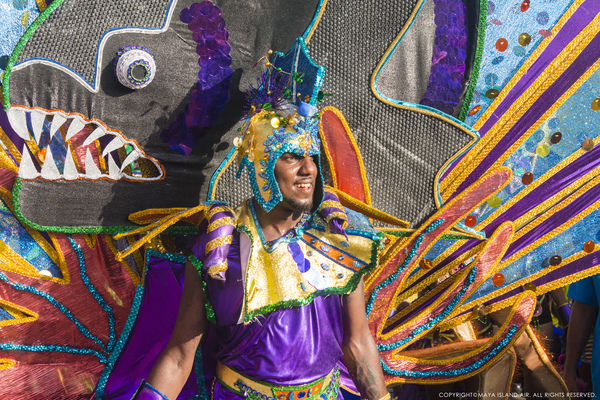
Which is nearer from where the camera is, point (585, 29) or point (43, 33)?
point (43, 33)

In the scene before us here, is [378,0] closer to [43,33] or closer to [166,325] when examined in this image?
[43,33]

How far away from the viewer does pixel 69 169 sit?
6.01 feet

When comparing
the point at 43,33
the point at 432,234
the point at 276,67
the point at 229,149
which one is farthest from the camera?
the point at 432,234

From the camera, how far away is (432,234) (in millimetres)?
2213

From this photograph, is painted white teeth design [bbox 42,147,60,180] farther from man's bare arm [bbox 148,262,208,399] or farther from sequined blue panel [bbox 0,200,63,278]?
man's bare arm [bbox 148,262,208,399]

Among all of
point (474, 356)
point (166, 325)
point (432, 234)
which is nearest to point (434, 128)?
point (432, 234)

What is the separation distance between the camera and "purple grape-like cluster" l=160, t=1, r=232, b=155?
6.28ft

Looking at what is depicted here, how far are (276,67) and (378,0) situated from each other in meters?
0.56

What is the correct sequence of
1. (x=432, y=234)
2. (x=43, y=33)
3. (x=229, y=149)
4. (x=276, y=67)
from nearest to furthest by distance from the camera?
(x=43, y=33)
(x=276, y=67)
(x=229, y=149)
(x=432, y=234)

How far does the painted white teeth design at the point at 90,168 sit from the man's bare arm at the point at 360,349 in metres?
1.01

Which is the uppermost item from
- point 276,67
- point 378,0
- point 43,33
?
point 378,0

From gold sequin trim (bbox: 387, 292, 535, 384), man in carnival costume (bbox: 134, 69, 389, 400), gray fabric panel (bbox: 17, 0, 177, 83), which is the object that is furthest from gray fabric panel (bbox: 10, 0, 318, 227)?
gold sequin trim (bbox: 387, 292, 535, 384)

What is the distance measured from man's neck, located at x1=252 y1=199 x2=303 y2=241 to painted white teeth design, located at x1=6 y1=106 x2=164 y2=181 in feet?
1.58

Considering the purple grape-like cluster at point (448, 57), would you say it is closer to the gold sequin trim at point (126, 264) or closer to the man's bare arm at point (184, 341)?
the man's bare arm at point (184, 341)
